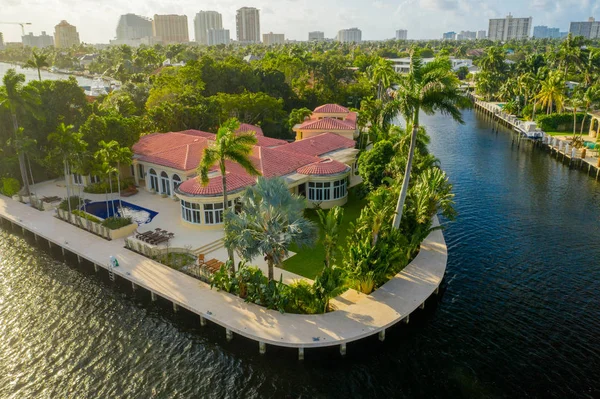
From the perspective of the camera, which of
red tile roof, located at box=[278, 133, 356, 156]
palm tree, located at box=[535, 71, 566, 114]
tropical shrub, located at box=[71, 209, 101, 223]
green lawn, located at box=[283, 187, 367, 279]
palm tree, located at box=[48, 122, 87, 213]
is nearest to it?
green lawn, located at box=[283, 187, 367, 279]

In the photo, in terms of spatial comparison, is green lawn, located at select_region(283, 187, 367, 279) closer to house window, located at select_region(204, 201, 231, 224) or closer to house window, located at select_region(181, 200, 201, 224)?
house window, located at select_region(204, 201, 231, 224)

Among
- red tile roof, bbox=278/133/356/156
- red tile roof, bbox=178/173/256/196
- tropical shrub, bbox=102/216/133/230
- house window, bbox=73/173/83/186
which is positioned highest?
red tile roof, bbox=278/133/356/156

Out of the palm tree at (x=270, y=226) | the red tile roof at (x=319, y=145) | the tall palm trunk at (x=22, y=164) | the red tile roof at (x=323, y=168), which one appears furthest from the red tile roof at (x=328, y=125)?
the palm tree at (x=270, y=226)

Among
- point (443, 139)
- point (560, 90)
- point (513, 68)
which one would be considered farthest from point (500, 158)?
point (513, 68)

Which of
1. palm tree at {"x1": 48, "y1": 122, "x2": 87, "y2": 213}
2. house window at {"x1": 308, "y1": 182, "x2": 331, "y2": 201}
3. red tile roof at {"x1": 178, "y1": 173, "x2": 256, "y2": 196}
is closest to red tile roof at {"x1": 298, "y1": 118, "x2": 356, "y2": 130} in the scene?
house window at {"x1": 308, "y1": 182, "x2": 331, "y2": 201}

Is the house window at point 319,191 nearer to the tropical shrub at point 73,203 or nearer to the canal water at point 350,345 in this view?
the canal water at point 350,345

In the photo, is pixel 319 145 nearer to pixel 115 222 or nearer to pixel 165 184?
pixel 165 184

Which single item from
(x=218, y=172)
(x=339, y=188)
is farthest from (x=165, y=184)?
(x=339, y=188)
